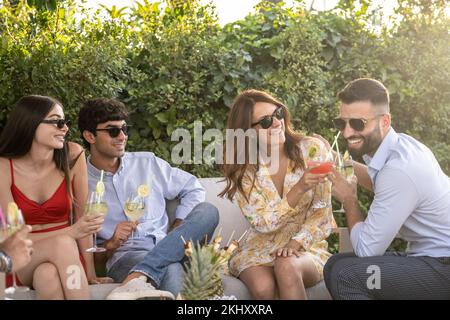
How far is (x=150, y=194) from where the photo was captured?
17.2 ft

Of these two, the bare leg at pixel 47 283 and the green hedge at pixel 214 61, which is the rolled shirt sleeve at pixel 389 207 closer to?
the bare leg at pixel 47 283

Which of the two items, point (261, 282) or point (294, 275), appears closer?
point (294, 275)

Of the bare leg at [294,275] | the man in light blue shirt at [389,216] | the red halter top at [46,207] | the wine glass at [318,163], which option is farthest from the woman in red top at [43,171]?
the man in light blue shirt at [389,216]

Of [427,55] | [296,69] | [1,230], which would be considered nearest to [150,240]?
[1,230]

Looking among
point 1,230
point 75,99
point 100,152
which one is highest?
point 75,99

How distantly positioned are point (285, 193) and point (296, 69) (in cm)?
213

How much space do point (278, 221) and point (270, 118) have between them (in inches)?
25.4

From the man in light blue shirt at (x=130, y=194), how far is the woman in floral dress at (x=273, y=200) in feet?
0.91

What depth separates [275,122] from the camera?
475 centimetres

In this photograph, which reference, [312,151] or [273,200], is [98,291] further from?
[312,151]

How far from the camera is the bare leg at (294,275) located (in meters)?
4.35

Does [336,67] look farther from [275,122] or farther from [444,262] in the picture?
[444,262]

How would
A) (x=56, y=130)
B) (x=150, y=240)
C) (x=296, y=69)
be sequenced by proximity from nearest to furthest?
(x=56, y=130), (x=150, y=240), (x=296, y=69)

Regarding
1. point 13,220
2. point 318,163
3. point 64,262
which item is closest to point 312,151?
point 318,163
